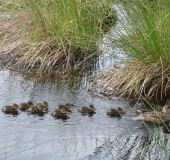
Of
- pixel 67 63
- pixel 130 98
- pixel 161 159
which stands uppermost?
pixel 67 63

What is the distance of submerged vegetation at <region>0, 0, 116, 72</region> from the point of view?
9.35 m

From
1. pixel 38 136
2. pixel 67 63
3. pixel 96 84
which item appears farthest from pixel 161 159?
pixel 67 63

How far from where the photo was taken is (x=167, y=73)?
7629 millimetres

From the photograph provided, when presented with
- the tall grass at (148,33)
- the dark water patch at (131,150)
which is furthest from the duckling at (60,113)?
the tall grass at (148,33)

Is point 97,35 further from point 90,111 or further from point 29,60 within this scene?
point 90,111

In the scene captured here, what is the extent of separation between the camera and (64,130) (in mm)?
6359

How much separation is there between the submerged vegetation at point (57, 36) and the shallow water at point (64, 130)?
128 cm

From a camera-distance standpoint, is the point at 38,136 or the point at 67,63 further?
the point at 67,63

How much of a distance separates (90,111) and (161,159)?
5.96ft

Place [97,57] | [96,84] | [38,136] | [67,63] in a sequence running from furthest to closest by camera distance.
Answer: [97,57] → [67,63] → [96,84] → [38,136]

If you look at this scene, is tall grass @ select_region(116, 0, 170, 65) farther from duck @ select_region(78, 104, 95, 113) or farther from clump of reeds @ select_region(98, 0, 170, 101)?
duck @ select_region(78, 104, 95, 113)

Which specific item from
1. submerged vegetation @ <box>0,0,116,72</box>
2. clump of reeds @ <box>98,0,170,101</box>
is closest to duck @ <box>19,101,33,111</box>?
clump of reeds @ <box>98,0,170,101</box>

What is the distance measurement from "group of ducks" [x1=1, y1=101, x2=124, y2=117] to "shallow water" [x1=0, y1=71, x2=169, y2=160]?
71 millimetres

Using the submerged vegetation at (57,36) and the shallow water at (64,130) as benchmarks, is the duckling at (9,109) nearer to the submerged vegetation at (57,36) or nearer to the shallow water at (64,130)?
the shallow water at (64,130)
